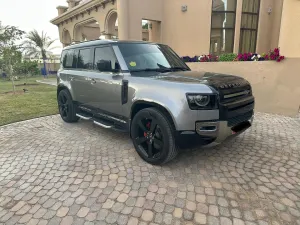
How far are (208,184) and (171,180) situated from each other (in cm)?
49

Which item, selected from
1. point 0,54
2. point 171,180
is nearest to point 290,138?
point 171,180

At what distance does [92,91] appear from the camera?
427 centimetres

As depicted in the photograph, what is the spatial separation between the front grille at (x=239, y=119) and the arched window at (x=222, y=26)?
7.08 meters

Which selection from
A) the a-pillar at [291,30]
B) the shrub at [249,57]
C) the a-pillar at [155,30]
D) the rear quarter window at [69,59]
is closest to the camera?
the rear quarter window at [69,59]

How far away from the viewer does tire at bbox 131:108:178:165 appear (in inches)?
116

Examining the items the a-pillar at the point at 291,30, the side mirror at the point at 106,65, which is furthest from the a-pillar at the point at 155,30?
the side mirror at the point at 106,65

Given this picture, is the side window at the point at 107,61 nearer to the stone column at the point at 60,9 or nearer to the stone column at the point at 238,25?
the stone column at the point at 238,25

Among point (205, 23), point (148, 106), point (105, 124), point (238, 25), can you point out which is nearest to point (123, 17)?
point (205, 23)

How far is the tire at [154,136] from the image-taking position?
2936 millimetres

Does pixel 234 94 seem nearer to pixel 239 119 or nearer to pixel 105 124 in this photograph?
pixel 239 119

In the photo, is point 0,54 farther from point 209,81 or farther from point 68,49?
point 209,81

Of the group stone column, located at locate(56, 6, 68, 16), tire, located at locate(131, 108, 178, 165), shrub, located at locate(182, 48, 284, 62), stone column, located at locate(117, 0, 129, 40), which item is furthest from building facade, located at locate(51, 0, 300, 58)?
tire, located at locate(131, 108, 178, 165)

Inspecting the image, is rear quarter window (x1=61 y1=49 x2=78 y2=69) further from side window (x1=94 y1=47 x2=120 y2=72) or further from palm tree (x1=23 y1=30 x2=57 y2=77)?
palm tree (x1=23 y1=30 x2=57 y2=77)

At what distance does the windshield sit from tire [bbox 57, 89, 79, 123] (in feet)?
7.29
